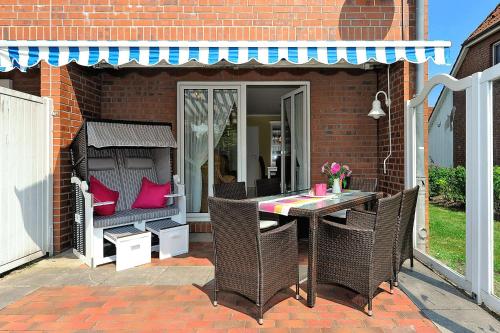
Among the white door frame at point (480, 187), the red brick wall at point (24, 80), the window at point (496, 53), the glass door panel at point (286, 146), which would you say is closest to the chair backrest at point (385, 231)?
the white door frame at point (480, 187)

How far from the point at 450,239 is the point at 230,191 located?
16.2ft

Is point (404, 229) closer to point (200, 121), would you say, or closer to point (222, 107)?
point (222, 107)

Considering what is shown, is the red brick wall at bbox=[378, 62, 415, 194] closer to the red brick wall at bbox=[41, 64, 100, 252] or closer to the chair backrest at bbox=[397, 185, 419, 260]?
the chair backrest at bbox=[397, 185, 419, 260]

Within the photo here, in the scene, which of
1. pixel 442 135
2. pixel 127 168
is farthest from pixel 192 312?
pixel 442 135

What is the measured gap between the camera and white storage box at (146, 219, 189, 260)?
6.00 metres

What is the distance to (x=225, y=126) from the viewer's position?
25.6 ft

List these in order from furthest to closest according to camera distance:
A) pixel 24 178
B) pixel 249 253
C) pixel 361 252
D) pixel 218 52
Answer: pixel 24 178
pixel 218 52
pixel 361 252
pixel 249 253

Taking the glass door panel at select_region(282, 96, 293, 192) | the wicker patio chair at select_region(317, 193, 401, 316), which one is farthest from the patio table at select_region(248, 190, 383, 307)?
the glass door panel at select_region(282, 96, 293, 192)

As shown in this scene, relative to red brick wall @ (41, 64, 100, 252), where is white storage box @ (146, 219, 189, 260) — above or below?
Answer: below

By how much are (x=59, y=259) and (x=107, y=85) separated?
3778 mm

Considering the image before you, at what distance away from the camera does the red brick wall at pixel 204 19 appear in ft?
22.0

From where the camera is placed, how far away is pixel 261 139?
1673cm

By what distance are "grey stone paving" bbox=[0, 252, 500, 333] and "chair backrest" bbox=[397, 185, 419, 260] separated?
488 mm

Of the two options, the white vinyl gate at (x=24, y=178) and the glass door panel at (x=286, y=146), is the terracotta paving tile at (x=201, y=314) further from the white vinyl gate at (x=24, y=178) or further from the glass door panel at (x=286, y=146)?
the glass door panel at (x=286, y=146)
